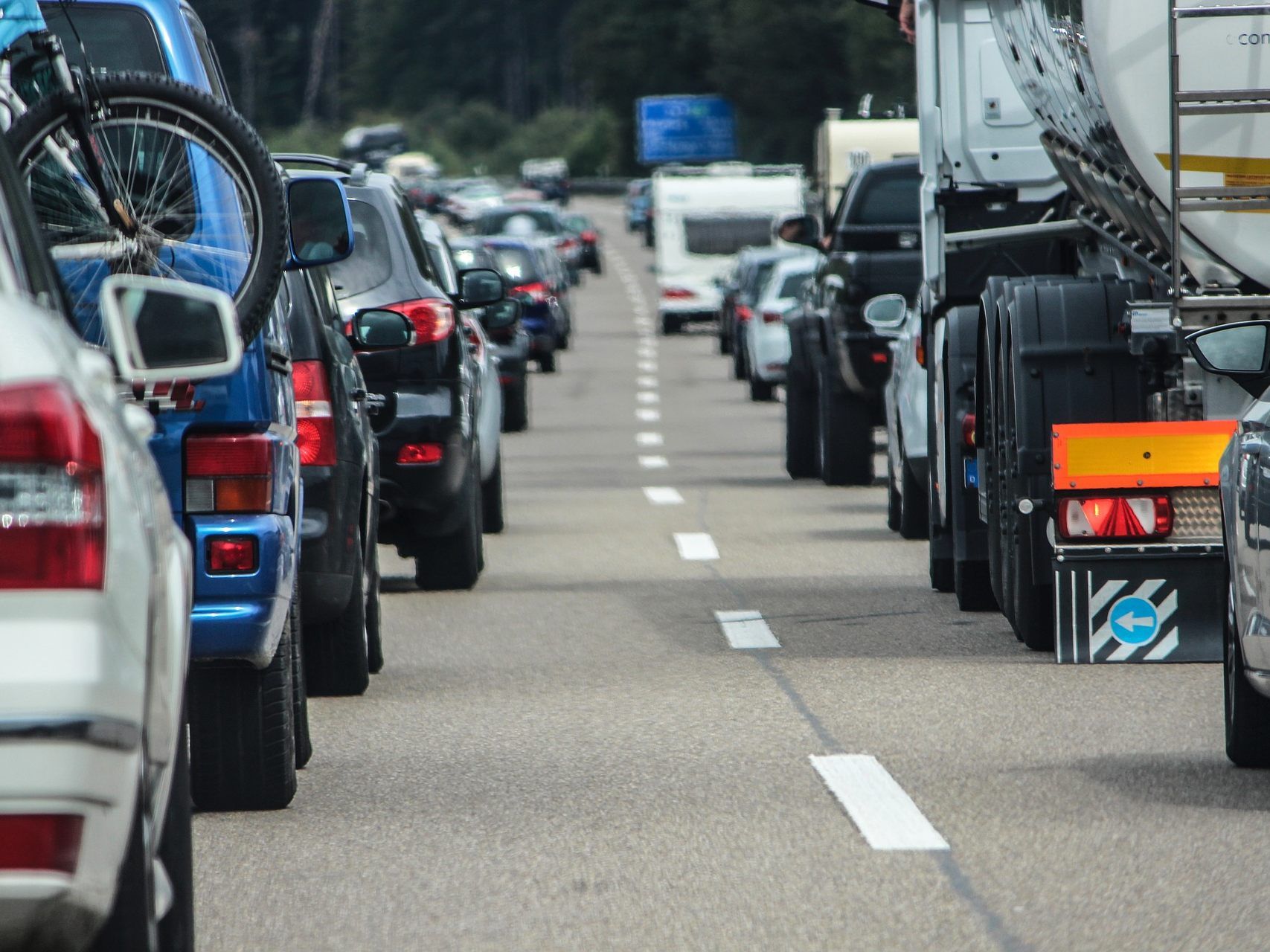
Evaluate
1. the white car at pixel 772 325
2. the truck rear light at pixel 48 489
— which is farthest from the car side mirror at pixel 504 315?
the white car at pixel 772 325

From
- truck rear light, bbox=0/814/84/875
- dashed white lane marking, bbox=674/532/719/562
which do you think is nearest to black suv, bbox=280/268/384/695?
truck rear light, bbox=0/814/84/875

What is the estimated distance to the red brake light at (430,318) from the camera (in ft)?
39.7

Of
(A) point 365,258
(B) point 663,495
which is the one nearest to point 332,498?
(A) point 365,258

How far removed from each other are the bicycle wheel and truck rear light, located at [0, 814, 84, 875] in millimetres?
2939

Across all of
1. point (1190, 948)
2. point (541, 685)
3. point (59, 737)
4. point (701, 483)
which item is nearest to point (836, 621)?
point (541, 685)

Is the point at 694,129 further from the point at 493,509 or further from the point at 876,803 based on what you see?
the point at 876,803

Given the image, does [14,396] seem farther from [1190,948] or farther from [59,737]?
[1190,948]

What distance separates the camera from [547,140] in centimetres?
15562

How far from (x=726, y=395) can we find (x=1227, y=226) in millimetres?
25310

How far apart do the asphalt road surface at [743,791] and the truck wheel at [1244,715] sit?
8 cm

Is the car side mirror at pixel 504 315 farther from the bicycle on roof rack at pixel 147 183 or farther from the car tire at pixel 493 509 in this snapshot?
the bicycle on roof rack at pixel 147 183

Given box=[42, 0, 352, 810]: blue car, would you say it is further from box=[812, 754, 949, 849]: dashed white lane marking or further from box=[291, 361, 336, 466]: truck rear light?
box=[291, 361, 336, 466]: truck rear light

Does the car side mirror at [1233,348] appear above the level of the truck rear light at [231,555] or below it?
above

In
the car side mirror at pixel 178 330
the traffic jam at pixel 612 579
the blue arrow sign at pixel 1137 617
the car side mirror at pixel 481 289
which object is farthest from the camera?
the car side mirror at pixel 481 289
